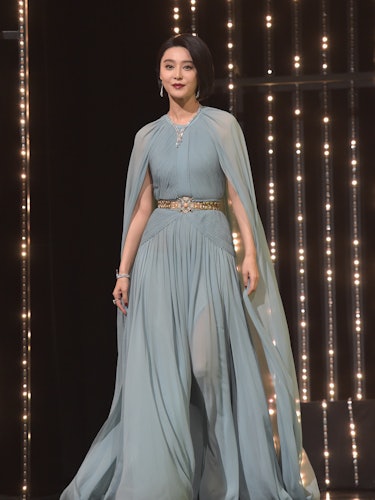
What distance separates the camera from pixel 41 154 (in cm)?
480

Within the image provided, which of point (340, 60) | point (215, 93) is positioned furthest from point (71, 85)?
point (340, 60)

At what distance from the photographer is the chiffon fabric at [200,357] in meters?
3.73

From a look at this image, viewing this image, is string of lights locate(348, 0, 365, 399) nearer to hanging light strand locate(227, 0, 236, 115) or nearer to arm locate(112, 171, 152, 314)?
hanging light strand locate(227, 0, 236, 115)

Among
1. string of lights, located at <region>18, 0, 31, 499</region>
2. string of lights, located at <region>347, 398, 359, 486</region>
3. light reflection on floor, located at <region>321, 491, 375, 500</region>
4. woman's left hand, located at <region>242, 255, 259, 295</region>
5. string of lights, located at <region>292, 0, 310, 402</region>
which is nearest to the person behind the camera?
woman's left hand, located at <region>242, 255, 259, 295</region>

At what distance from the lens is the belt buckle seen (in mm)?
3885

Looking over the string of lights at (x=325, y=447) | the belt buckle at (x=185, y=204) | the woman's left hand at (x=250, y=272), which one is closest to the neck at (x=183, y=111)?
the belt buckle at (x=185, y=204)

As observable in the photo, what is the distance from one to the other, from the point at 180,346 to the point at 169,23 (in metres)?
1.97

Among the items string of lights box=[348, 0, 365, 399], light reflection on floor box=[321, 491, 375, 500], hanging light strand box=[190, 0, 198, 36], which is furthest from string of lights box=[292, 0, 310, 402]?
light reflection on floor box=[321, 491, 375, 500]

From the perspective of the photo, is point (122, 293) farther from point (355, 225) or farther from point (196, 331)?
point (355, 225)

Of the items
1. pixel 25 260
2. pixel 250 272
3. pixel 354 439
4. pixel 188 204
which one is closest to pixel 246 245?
pixel 250 272

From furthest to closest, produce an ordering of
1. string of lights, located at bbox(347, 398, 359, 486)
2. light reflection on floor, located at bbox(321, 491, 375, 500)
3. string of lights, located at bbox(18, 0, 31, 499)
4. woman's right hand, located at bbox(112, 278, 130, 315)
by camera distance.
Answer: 1. string of lights, located at bbox(18, 0, 31, 499)
2. string of lights, located at bbox(347, 398, 359, 486)
3. light reflection on floor, located at bbox(321, 491, 375, 500)
4. woman's right hand, located at bbox(112, 278, 130, 315)

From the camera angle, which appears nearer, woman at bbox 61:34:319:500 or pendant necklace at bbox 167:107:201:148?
woman at bbox 61:34:319:500

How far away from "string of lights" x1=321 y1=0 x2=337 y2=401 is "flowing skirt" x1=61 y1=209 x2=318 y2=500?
1.44 meters

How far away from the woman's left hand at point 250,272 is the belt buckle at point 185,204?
0.85 feet
